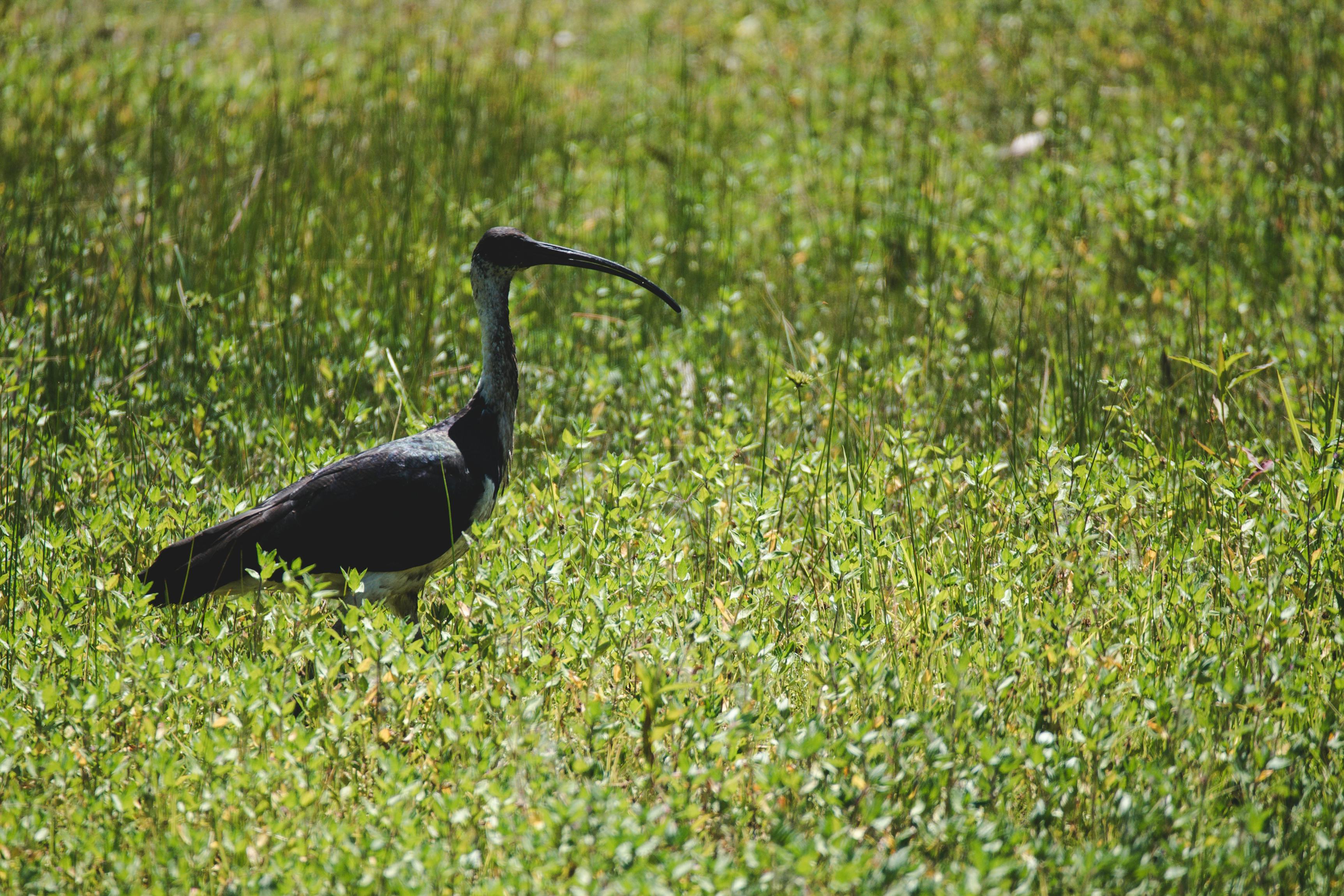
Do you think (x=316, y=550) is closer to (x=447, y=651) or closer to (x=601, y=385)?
(x=447, y=651)

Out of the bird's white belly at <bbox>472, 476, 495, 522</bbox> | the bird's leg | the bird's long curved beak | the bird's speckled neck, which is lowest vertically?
the bird's leg

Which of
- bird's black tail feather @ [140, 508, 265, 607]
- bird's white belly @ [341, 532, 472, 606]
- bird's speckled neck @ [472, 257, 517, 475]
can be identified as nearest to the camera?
bird's black tail feather @ [140, 508, 265, 607]

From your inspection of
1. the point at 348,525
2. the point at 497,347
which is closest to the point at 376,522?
the point at 348,525

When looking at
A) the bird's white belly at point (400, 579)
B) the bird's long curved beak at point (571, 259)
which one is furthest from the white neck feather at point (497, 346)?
the bird's white belly at point (400, 579)

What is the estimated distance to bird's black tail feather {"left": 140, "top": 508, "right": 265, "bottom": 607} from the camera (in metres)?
3.69

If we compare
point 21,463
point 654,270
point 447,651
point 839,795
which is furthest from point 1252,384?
point 21,463

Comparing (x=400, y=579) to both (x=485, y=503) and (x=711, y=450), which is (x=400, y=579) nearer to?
(x=485, y=503)

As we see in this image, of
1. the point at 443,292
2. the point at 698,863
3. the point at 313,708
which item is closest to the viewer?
the point at 698,863

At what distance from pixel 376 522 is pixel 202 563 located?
0.54 metres

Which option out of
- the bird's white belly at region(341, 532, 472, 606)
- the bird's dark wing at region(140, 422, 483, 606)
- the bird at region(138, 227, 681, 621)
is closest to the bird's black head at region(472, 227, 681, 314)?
the bird at region(138, 227, 681, 621)

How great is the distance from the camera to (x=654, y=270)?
660cm

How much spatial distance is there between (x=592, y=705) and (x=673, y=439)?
253 centimetres

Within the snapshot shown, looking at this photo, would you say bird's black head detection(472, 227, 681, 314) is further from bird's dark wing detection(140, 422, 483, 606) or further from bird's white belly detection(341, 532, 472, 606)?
bird's white belly detection(341, 532, 472, 606)

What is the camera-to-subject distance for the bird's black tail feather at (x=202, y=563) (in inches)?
145
